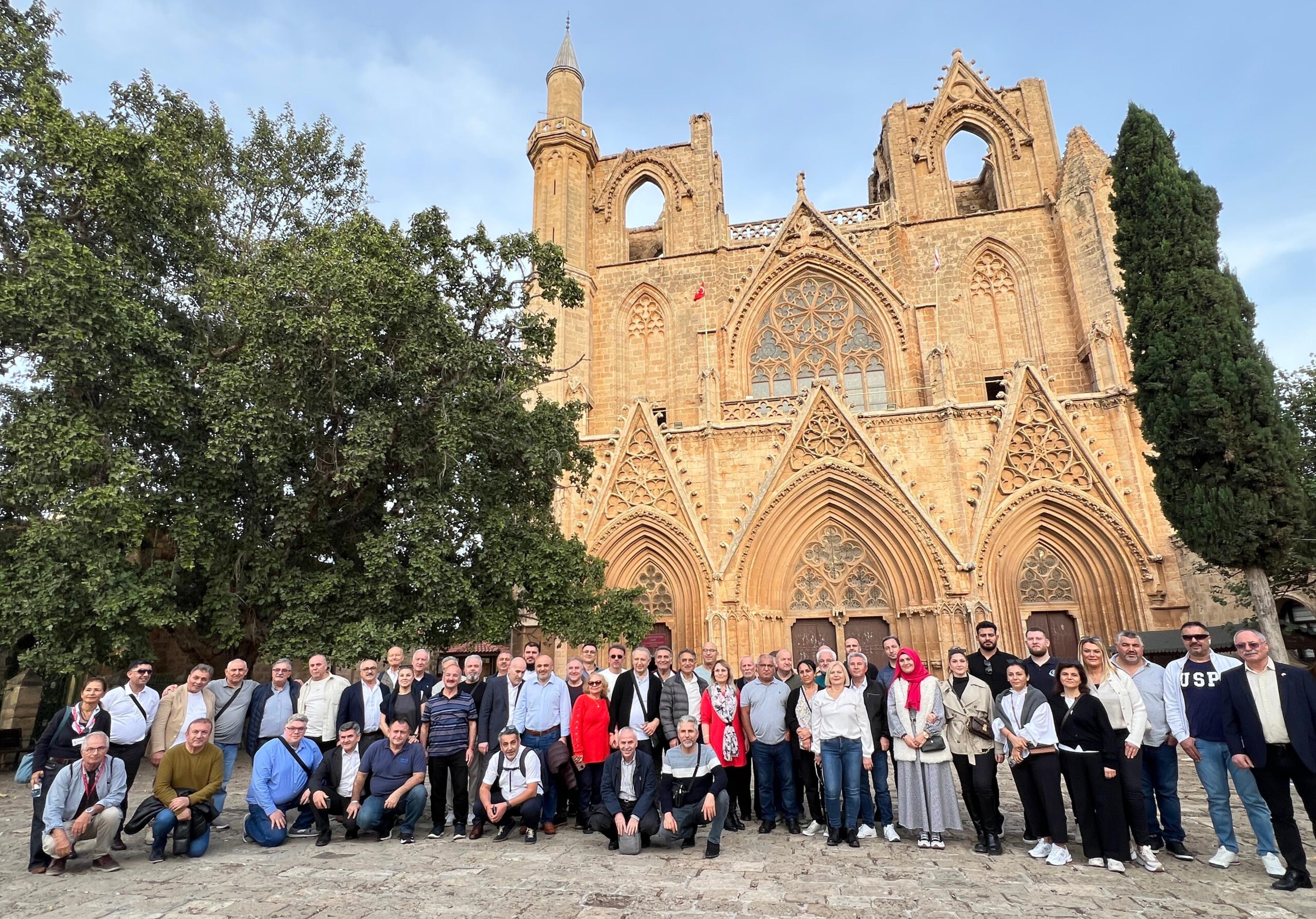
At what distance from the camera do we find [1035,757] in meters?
5.14

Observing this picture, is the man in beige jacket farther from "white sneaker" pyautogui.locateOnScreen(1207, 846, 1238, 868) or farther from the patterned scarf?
"white sneaker" pyautogui.locateOnScreen(1207, 846, 1238, 868)

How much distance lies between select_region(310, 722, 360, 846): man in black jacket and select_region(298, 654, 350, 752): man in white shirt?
50cm

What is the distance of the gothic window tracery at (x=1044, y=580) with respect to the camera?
49.8 ft

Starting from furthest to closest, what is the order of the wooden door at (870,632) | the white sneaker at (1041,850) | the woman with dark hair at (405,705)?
1. the wooden door at (870,632)
2. the woman with dark hair at (405,705)
3. the white sneaker at (1041,850)

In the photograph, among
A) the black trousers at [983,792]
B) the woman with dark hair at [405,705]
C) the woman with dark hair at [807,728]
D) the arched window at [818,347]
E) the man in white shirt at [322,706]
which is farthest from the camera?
the arched window at [818,347]

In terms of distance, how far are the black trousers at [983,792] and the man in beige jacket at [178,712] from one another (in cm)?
668

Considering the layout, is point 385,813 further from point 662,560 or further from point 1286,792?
point 662,560

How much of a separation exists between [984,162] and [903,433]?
12.0 metres

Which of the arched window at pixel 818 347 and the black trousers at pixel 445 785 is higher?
the arched window at pixel 818 347

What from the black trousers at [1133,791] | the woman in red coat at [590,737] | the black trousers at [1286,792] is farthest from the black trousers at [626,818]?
the black trousers at [1286,792]

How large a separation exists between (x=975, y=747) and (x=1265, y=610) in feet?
25.2

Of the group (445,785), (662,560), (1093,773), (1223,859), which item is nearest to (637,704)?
(445,785)

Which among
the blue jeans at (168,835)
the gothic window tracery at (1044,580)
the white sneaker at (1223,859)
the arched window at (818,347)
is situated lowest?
the white sneaker at (1223,859)

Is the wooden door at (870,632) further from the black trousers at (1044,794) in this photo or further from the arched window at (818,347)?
the black trousers at (1044,794)
